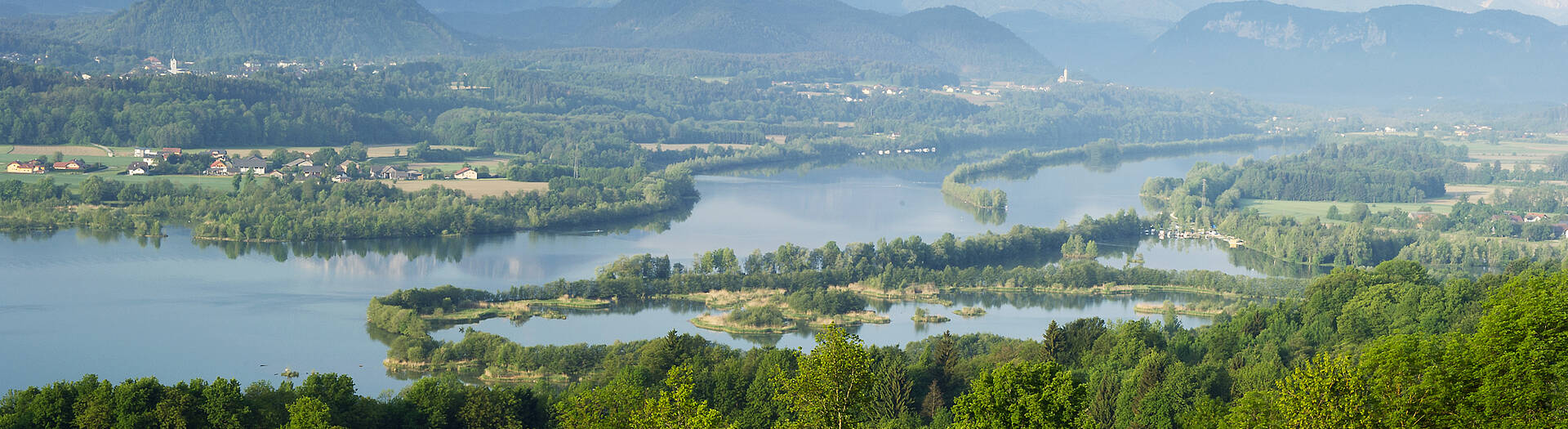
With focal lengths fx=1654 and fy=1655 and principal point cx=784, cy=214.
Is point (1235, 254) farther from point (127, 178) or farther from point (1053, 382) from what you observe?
point (1053, 382)

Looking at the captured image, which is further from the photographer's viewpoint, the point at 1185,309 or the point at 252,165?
the point at 252,165

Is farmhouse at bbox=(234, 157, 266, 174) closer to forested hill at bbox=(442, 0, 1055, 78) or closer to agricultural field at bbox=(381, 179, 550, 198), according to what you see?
agricultural field at bbox=(381, 179, 550, 198)

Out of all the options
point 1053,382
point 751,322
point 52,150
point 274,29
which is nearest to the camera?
point 1053,382

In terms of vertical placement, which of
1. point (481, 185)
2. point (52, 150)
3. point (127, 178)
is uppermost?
point (52, 150)

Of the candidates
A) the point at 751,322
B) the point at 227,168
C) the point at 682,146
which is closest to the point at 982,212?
the point at 751,322

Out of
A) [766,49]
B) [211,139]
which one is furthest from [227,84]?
[766,49]

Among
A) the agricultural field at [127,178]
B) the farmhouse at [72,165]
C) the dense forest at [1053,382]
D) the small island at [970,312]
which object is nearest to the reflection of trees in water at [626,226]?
the agricultural field at [127,178]

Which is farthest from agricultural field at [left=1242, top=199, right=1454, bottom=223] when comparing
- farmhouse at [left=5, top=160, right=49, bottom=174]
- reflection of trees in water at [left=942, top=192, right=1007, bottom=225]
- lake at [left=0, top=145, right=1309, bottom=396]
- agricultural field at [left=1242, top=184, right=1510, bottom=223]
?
farmhouse at [left=5, top=160, right=49, bottom=174]
